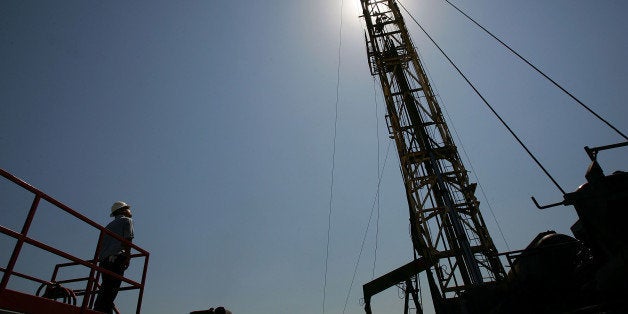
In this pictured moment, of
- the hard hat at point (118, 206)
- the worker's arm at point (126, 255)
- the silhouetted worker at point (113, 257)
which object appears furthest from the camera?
the hard hat at point (118, 206)

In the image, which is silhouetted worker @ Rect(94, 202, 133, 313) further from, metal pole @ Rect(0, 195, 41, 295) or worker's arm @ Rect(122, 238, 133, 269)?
metal pole @ Rect(0, 195, 41, 295)

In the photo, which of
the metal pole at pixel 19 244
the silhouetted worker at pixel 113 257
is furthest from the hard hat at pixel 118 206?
the metal pole at pixel 19 244

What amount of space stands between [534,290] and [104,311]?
9.03 metres

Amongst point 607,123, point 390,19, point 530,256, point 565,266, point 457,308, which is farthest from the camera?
point 390,19

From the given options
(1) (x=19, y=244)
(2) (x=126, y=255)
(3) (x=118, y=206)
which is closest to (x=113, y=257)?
(2) (x=126, y=255)

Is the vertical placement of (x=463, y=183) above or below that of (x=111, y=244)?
above

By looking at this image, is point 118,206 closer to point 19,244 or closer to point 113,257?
point 113,257

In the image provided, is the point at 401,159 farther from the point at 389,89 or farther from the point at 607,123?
the point at 607,123

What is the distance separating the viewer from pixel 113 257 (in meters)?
4.97

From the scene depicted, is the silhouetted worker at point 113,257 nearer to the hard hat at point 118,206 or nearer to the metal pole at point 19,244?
the hard hat at point 118,206

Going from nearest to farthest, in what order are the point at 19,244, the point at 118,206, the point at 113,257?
the point at 19,244, the point at 113,257, the point at 118,206

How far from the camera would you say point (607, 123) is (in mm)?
5520

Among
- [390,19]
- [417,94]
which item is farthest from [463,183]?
[390,19]

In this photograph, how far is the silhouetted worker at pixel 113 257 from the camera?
15.6 ft
